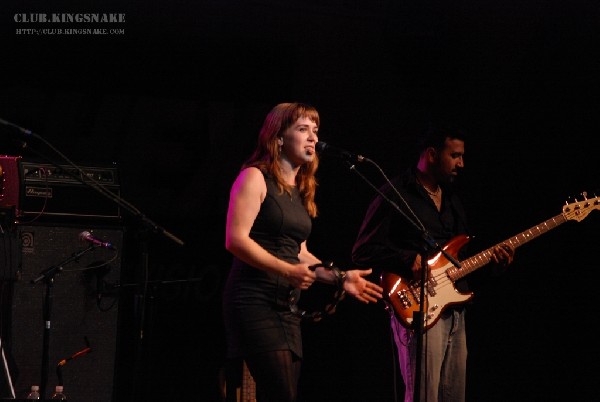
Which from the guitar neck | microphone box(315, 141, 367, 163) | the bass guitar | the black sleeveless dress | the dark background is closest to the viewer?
the black sleeveless dress

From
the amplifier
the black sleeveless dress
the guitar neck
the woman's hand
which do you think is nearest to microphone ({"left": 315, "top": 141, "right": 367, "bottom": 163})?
the black sleeveless dress

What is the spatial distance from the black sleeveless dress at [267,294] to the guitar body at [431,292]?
3.86 feet

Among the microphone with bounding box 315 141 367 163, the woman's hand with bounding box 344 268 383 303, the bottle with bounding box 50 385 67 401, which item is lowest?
the bottle with bounding box 50 385 67 401

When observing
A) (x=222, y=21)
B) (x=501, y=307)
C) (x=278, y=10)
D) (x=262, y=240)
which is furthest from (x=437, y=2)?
(x=262, y=240)

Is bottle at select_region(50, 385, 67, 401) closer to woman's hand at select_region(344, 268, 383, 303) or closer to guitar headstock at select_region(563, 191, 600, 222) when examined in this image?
woman's hand at select_region(344, 268, 383, 303)

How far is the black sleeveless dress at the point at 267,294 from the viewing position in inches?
133

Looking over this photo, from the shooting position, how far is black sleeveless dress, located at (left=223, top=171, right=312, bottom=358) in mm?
3369

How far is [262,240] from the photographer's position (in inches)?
140

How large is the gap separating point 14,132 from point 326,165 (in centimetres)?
318

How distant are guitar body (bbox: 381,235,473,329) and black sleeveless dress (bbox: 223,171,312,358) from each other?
118cm

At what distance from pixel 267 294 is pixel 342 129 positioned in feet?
9.76

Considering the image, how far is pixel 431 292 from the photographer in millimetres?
4695

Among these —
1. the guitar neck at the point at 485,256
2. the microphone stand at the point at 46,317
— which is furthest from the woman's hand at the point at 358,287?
the microphone stand at the point at 46,317

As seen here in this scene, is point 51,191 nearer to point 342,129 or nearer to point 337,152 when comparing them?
point 342,129
